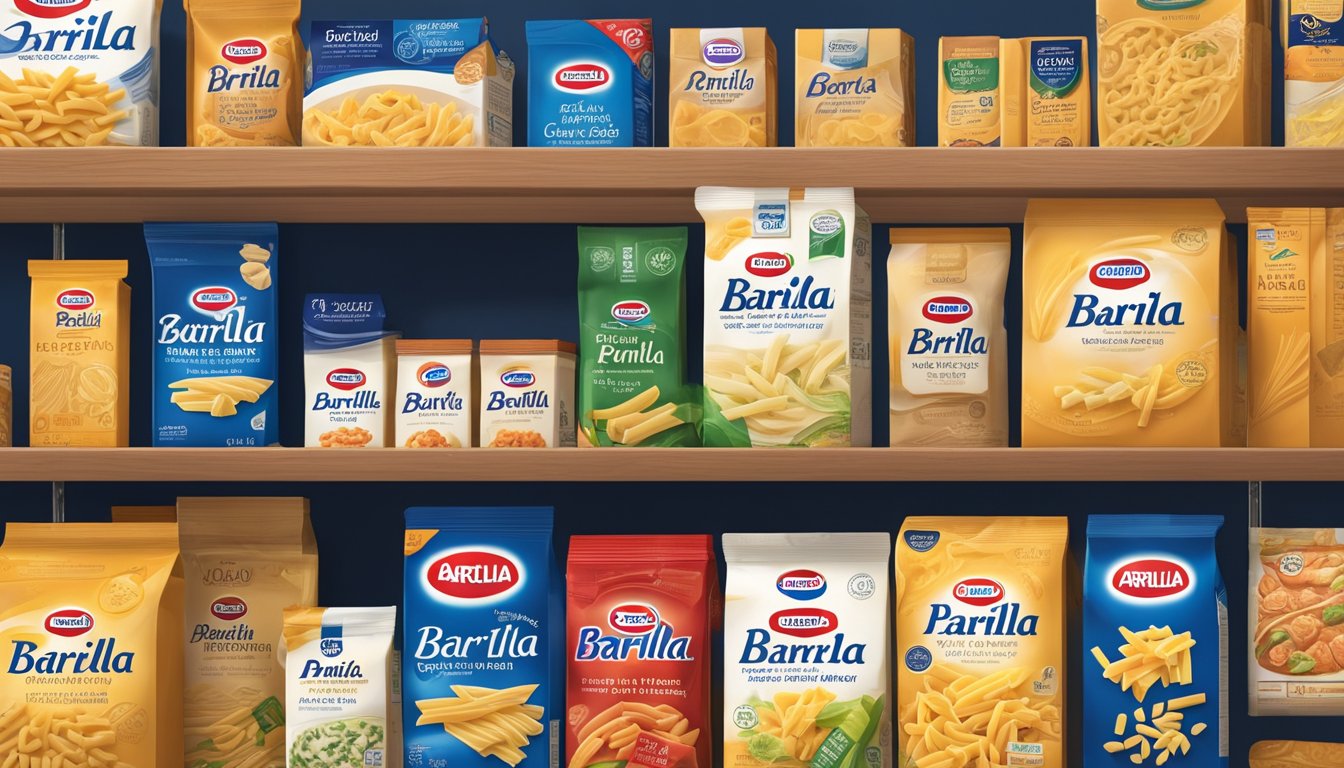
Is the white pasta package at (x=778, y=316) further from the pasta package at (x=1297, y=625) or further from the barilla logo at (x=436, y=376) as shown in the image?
the pasta package at (x=1297, y=625)

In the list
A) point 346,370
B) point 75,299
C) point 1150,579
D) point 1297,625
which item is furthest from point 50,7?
point 1297,625

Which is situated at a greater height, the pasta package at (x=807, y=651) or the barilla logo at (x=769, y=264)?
the barilla logo at (x=769, y=264)

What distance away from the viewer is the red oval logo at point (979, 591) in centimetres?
184

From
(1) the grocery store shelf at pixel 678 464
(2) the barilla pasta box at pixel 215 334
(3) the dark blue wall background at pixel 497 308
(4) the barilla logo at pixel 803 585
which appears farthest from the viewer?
(3) the dark blue wall background at pixel 497 308

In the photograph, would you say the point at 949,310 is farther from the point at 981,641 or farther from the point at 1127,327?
the point at 981,641

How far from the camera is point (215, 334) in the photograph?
2.01 m

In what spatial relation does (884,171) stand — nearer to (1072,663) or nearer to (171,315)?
(1072,663)

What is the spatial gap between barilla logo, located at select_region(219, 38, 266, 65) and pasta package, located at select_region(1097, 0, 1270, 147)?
1303 mm

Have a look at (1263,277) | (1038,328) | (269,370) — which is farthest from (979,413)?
(269,370)

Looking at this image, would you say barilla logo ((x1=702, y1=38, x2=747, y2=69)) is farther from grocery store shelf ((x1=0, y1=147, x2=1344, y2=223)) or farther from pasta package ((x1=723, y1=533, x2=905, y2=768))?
pasta package ((x1=723, y1=533, x2=905, y2=768))

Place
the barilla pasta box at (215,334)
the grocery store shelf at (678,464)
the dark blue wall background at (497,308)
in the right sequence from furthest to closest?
the dark blue wall background at (497,308), the barilla pasta box at (215,334), the grocery store shelf at (678,464)

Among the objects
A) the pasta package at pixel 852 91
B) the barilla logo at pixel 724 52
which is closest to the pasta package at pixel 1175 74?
the pasta package at pixel 852 91

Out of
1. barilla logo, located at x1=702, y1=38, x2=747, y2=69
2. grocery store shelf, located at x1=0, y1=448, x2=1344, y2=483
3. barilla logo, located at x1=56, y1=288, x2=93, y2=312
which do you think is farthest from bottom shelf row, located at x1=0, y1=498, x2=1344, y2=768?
barilla logo, located at x1=702, y1=38, x2=747, y2=69

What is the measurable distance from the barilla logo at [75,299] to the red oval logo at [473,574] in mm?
699
